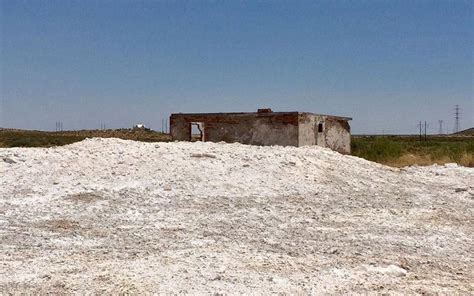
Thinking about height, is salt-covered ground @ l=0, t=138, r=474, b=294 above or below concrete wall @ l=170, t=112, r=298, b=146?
below

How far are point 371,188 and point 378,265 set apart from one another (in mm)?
6632

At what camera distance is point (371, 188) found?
1389 cm

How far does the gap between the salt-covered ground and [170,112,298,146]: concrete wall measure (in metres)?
4.22

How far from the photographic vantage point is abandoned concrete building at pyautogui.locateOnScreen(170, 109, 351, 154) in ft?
69.5

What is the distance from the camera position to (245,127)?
22016 mm

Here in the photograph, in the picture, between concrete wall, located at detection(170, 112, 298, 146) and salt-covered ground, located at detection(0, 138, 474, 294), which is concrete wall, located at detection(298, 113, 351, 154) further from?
salt-covered ground, located at detection(0, 138, 474, 294)

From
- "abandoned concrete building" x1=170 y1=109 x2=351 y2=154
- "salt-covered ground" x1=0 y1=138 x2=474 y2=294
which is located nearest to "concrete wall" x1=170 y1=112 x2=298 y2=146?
"abandoned concrete building" x1=170 y1=109 x2=351 y2=154

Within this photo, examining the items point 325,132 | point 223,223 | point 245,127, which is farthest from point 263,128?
point 223,223

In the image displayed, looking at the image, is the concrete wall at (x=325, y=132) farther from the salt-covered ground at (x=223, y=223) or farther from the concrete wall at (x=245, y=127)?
the salt-covered ground at (x=223, y=223)

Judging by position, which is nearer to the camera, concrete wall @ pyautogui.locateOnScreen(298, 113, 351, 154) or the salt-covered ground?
the salt-covered ground

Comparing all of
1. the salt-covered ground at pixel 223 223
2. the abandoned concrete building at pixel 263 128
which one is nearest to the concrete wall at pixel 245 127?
the abandoned concrete building at pixel 263 128

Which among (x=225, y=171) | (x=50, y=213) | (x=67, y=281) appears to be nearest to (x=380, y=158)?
(x=225, y=171)

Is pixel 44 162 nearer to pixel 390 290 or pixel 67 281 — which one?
pixel 67 281

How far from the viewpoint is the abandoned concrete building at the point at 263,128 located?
834 inches
